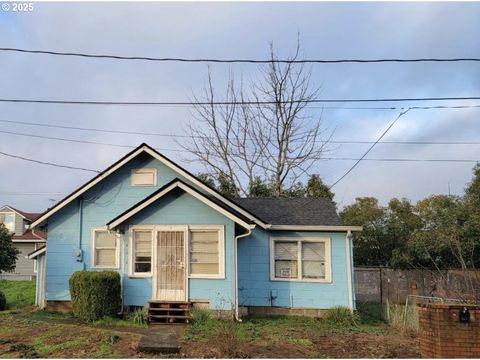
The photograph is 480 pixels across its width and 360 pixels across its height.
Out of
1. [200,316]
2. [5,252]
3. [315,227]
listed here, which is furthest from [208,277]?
[5,252]

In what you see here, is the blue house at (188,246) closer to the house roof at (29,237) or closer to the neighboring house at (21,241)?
the house roof at (29,237)

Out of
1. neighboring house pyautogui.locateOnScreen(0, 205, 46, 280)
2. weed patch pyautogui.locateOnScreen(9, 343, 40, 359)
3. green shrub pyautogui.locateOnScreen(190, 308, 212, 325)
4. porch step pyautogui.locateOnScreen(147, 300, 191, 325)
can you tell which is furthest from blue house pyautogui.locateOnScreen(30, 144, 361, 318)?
neighboring house pyautogui.locateOnScreen(0, 205, 46, 280)

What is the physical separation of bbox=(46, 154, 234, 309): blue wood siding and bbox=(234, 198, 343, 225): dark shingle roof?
2538 millimetres

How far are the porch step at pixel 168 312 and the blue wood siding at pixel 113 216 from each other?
1.93 ft

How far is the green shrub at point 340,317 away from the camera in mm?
13453

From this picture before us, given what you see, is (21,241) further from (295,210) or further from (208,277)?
(208,277)

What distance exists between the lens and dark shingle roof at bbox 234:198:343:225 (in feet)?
49.9

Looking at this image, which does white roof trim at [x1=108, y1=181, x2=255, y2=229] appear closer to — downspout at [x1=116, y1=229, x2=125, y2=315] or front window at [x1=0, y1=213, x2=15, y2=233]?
downspout at [x1=116, y1=229, x2=125, y2=315]

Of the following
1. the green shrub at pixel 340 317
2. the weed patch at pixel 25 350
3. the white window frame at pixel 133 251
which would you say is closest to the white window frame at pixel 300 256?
the green shrub at pixel 340 317

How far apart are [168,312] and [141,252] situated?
2032mm

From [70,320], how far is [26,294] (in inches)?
438

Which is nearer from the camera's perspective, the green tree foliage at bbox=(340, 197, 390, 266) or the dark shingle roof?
the dark shingle roof

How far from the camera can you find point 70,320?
43.2 ft

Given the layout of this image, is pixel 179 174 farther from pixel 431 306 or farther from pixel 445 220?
pixel 445 220
